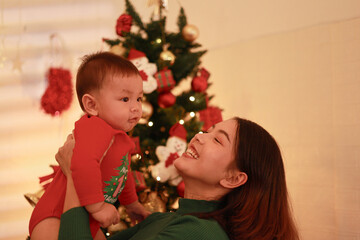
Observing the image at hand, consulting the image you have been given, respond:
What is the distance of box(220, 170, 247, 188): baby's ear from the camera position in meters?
1.30

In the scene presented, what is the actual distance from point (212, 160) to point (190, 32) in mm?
1083

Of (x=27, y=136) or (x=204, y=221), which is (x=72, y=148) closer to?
(x=204, y=221)

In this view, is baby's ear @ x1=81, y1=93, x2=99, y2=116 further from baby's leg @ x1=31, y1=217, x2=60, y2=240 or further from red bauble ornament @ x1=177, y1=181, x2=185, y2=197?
red bauble ornament @ x1=177, y1=181, x2=185, y2=197

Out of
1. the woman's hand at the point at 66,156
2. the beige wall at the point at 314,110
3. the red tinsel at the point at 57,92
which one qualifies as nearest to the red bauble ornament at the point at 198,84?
the beige wall at the point at 314,110

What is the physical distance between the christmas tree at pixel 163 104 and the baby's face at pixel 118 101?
27.5 inches

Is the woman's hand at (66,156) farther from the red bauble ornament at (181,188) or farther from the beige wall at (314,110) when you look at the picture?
the beige wall at (314,110)

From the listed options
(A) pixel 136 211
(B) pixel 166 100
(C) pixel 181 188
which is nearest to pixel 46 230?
(A) pixel 136 211

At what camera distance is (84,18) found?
3.45 meters

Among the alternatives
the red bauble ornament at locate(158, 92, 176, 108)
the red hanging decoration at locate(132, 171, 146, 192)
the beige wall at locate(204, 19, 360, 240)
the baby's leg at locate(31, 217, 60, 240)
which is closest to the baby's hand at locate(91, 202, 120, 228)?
the baby's leg at locate(31, 217, 60, 240)

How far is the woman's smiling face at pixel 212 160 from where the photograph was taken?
132cm

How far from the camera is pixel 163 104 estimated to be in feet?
6.95

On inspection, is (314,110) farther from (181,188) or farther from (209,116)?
(181,188)

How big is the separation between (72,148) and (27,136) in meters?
2.23

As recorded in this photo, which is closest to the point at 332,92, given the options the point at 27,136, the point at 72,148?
the point at 72,148
